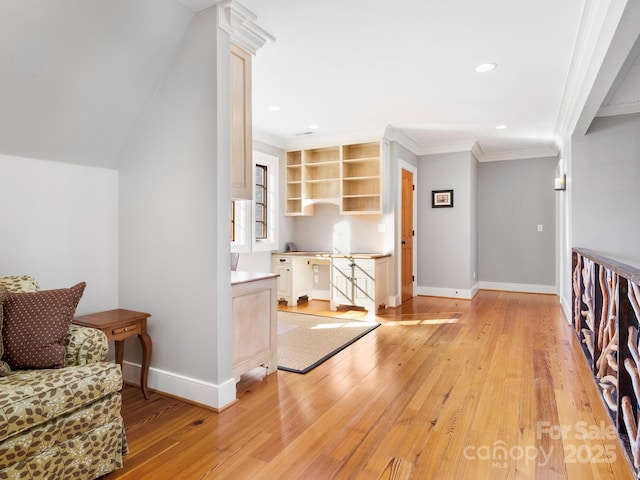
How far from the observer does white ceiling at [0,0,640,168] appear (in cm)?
212

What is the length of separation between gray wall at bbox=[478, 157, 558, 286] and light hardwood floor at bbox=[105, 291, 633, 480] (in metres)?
3.43

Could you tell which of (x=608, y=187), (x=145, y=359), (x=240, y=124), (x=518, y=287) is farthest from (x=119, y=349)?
(x=518, y=287)

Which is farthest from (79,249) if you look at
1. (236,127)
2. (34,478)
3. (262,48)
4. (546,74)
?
(546,74)

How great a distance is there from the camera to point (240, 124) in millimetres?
2656

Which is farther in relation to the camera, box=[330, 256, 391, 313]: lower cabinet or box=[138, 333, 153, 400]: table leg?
box=[330, 256, 391, 313]: lower cabinet

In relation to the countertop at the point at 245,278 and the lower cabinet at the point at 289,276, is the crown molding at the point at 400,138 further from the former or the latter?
the countertop at the point at 245,278

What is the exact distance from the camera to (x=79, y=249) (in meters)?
2.65

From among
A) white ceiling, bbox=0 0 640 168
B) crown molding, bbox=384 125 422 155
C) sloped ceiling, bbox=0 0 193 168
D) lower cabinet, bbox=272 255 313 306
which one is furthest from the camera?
lower cabinet, bbox=272 255 313 306

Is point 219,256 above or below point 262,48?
below

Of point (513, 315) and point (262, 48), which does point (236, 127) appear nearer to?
point (262, 48)

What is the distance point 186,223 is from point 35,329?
0.99 meters

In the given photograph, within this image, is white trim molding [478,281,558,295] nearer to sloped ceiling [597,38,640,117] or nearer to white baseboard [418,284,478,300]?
white baseboard [418,284,478,300]

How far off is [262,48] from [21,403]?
2.63 meters

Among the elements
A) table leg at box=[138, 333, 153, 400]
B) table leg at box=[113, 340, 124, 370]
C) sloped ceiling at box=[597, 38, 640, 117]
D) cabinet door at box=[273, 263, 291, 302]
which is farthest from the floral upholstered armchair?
sloped ceiling at box=[597, 38, 640, 117]
